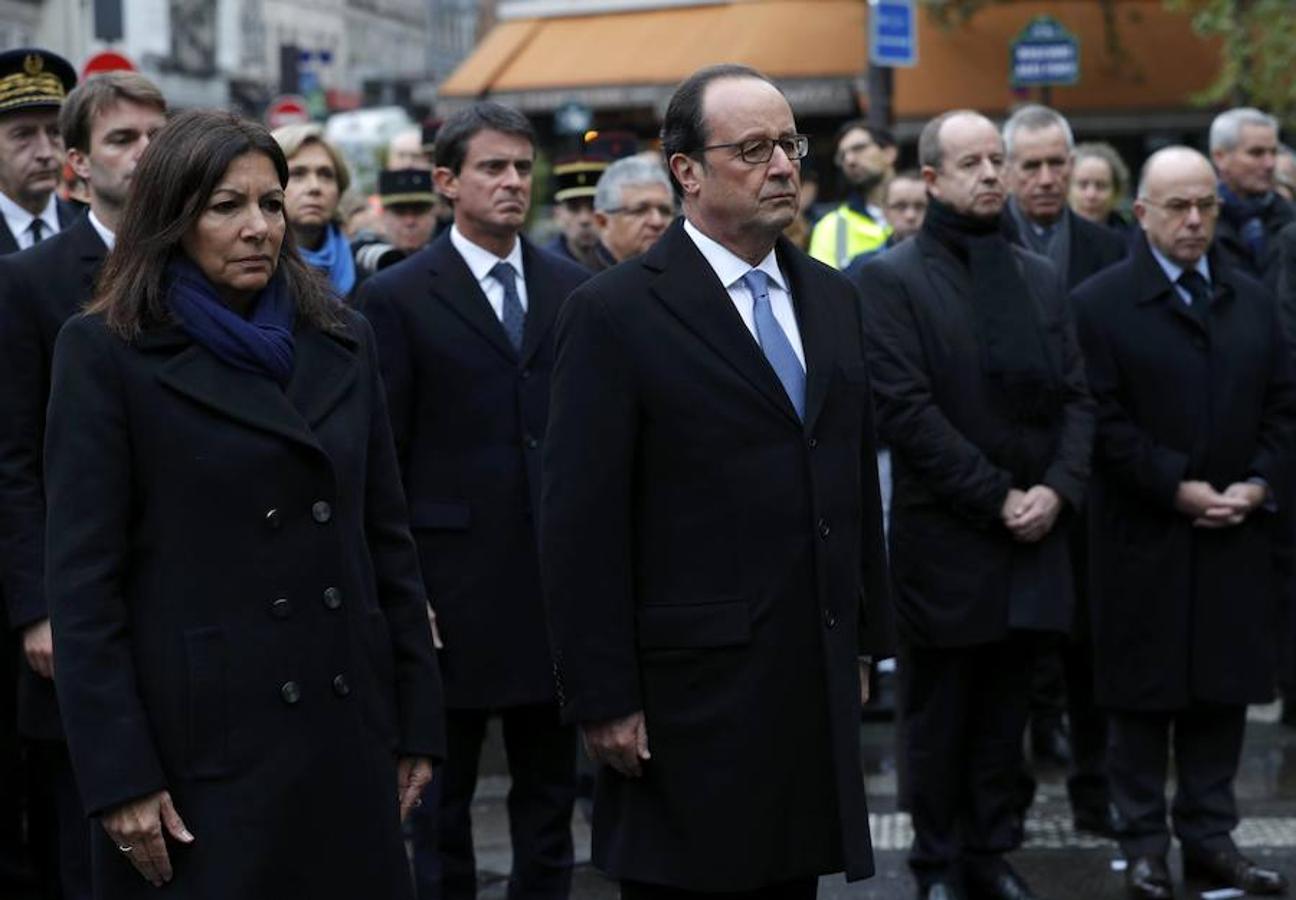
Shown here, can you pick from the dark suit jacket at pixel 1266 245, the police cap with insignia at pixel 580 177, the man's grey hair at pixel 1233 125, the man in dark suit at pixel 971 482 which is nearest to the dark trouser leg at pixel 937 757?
the man in dark suit at pixel 971 482

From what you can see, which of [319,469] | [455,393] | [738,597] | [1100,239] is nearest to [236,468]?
[319,469]

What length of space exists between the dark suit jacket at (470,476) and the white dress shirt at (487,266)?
14cm

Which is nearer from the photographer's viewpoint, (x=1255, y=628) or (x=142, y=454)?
(x=142, y=454)

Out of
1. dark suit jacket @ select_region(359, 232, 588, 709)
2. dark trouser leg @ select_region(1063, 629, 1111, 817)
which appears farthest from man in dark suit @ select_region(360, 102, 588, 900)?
dark trouser leg @ select_region(1063, 629, 1111, 817)

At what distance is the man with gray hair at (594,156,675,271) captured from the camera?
27.0 ft

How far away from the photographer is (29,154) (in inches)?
264

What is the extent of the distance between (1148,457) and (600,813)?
8.96 feet

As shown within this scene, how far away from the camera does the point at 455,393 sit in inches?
254

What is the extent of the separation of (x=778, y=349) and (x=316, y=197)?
368 centimetres

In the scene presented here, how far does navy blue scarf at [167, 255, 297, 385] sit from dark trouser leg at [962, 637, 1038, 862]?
3.09 m

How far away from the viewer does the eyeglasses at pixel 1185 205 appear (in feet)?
23.7

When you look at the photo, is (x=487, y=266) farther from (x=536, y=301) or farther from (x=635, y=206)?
(x=635, y=206)

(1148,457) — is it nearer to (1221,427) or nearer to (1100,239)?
(1221,427)

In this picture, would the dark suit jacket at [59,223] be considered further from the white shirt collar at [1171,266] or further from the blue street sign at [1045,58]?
the blue street sign at [1045,58]
